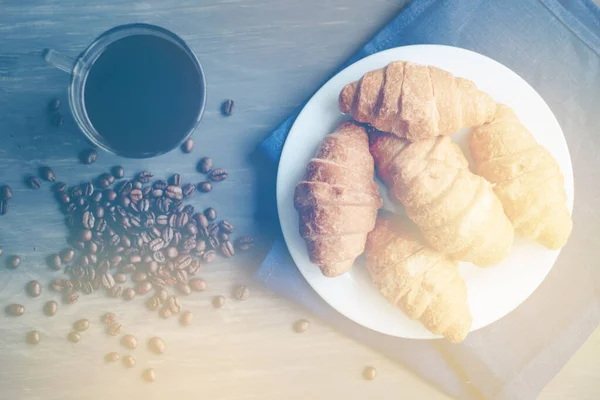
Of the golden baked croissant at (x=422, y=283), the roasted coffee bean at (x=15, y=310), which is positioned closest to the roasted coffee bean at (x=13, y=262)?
the roasted coffee bean at (x=15, y=310)

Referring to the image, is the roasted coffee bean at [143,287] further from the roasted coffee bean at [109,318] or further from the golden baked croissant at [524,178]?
the golden baked croissant at [524,178]

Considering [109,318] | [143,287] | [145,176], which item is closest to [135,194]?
[145,176]

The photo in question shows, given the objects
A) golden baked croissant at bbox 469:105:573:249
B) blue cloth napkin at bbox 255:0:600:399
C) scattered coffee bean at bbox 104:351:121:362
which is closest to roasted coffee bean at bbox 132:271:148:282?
scattered coffee bean at bbox 104:351:121:362

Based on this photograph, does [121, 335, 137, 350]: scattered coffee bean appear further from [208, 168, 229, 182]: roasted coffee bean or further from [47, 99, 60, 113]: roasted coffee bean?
[47, 99, 60, 113]: roasted coffee bean

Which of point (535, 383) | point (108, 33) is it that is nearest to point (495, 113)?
point (535, 383)

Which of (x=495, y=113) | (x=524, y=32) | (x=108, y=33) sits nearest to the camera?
(x=108, y=33)

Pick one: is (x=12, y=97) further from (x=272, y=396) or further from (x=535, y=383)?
(x=535, y=383)

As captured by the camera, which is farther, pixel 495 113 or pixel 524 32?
pixel 524 32
